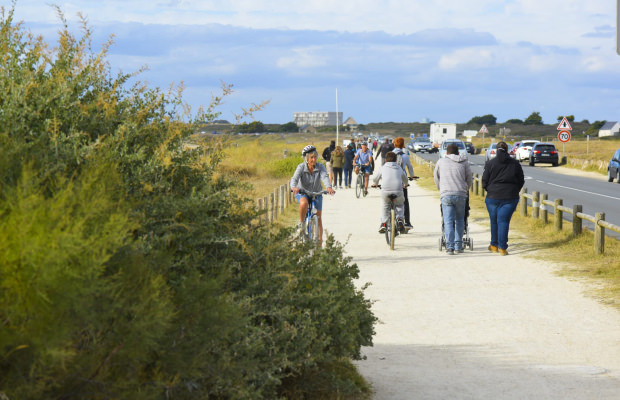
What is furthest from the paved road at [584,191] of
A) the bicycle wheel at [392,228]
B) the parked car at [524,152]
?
the parked car at [524,152]

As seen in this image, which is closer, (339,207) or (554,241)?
(554,241)

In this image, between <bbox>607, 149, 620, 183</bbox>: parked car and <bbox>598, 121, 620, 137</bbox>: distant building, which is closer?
<bbox>607, 149, 620, 183</bbox>: parked car

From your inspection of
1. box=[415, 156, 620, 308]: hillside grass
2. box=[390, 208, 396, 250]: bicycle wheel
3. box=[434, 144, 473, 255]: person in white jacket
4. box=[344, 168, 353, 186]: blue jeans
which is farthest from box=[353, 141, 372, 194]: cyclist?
box=[434, 144, 473, 255]: person in white jacket

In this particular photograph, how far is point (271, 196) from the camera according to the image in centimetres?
2002

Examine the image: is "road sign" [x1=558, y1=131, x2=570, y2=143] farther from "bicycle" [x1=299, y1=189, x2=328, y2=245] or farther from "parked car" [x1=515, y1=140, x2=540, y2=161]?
"bicycle" [x1=299, y1=189, x2=328, y2=245]

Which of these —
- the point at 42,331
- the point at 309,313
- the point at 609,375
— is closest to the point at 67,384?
the point at 42,331

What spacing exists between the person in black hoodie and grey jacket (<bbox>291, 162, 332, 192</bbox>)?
2756 mm

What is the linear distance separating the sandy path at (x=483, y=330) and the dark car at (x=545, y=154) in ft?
138

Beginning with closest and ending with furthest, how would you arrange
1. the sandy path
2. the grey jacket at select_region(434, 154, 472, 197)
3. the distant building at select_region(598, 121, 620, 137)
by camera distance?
the sandy path < the grey jacket at select_region(434, 154, 472, 197) < the distant building at select_region(598, 121, 620, 137)

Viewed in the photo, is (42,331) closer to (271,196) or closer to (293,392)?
(293,392)

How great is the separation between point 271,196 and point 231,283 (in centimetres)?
1516

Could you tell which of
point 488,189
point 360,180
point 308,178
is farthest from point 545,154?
point 308,178

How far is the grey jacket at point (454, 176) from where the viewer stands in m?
13.9

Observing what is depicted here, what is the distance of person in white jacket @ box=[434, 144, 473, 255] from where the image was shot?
13906 millimetres
